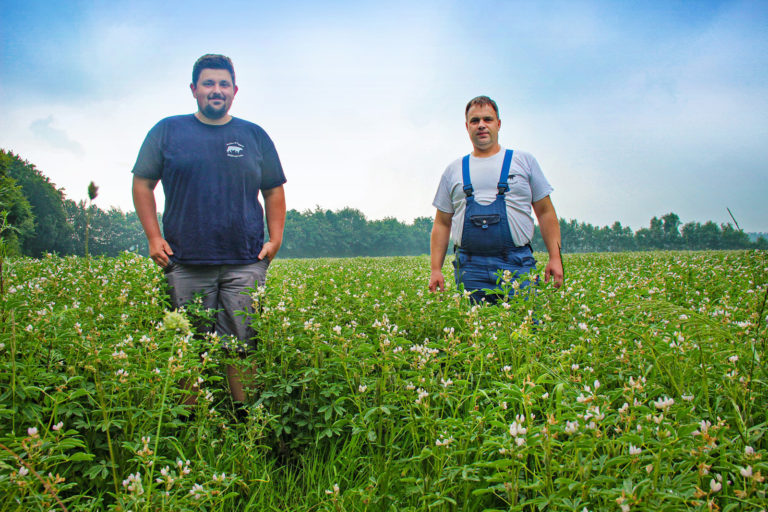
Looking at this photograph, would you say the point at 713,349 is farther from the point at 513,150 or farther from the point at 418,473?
the point at 513,150

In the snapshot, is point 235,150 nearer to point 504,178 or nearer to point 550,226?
point 504,178

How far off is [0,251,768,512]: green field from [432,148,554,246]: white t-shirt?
1.09 metres

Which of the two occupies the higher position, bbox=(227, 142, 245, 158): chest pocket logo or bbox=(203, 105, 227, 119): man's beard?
bbox=(203, 105, 227, 119): man's beard

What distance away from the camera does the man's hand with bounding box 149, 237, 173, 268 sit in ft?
12.4

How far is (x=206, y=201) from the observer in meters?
3.86

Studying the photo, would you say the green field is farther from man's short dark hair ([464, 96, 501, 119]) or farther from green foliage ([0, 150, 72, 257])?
green foliage ([0, 150, 72, 257])

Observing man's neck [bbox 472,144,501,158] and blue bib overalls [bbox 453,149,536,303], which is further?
man's neck [bbox 472,144,501,158]

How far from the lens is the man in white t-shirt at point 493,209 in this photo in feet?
14.5

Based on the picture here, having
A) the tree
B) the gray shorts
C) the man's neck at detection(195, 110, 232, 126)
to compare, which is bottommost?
the gray shorts

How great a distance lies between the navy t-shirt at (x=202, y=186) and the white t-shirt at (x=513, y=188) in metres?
2.45

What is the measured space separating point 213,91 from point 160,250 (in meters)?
1.74

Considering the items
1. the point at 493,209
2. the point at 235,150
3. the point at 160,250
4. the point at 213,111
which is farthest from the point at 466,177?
the point at 160,250

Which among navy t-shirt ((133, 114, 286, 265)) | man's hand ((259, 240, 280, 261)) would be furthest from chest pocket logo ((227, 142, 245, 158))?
man's hand ((259, 240, 280, 261))

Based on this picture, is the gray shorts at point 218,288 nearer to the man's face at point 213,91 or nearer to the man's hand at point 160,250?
the man's hand at point 160,250
